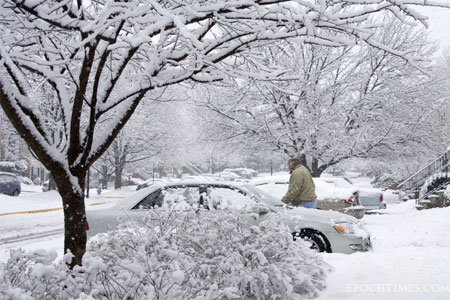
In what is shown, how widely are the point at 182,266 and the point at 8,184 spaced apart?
78.2ft

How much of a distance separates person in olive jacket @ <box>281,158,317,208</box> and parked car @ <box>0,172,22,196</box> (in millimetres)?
20099

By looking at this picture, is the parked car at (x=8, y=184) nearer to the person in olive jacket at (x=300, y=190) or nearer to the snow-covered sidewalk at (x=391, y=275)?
the person in olive jacket at (x=300, y=190)

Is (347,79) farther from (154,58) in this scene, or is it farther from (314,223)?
(154,58)

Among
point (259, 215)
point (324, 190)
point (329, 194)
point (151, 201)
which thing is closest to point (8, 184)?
point (324, 190)

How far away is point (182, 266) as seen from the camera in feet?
11.7

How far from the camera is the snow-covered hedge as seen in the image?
3.06m

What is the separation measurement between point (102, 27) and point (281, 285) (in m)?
2.41

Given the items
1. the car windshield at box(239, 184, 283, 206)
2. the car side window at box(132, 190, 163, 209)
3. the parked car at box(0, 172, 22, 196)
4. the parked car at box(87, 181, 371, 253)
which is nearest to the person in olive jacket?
the car windshield at box(239, 184, 283, 206)

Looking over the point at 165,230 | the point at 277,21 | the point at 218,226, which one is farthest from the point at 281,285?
the point at 277,21

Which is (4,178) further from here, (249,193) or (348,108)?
(249,193)

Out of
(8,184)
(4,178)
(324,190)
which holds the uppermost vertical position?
(4,178)

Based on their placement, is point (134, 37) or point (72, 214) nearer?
point (134, 37)

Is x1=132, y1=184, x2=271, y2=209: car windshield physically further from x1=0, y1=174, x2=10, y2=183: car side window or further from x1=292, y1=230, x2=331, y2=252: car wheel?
x1=0, y1=174, x2=10, y2=183: car side window
